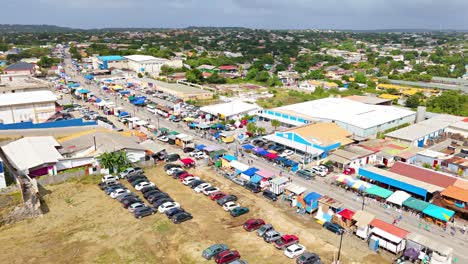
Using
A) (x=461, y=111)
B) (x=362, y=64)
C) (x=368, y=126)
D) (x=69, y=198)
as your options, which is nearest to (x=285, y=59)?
(x=362, y=64)

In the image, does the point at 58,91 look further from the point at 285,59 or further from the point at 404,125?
the point at 285,59

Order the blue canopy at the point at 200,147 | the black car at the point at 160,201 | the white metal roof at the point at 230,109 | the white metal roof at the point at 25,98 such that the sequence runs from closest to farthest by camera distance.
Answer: the black car at the point at 160,201 < the blue canopy at the point at 200,147 < the white metal roof at the point at 25,98 < the white metal roof at the point at 230,109

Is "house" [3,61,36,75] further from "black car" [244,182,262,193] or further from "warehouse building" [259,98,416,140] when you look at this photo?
"black car" [244,182,262,193]

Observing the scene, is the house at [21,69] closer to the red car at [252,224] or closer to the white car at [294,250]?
the red car at [252,224]

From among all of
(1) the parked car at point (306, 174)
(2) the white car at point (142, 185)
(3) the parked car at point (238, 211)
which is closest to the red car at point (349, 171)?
(1) the parked car at point (306, 174)

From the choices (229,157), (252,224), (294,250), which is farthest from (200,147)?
(294,250)

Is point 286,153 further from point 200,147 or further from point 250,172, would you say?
point 200,147
